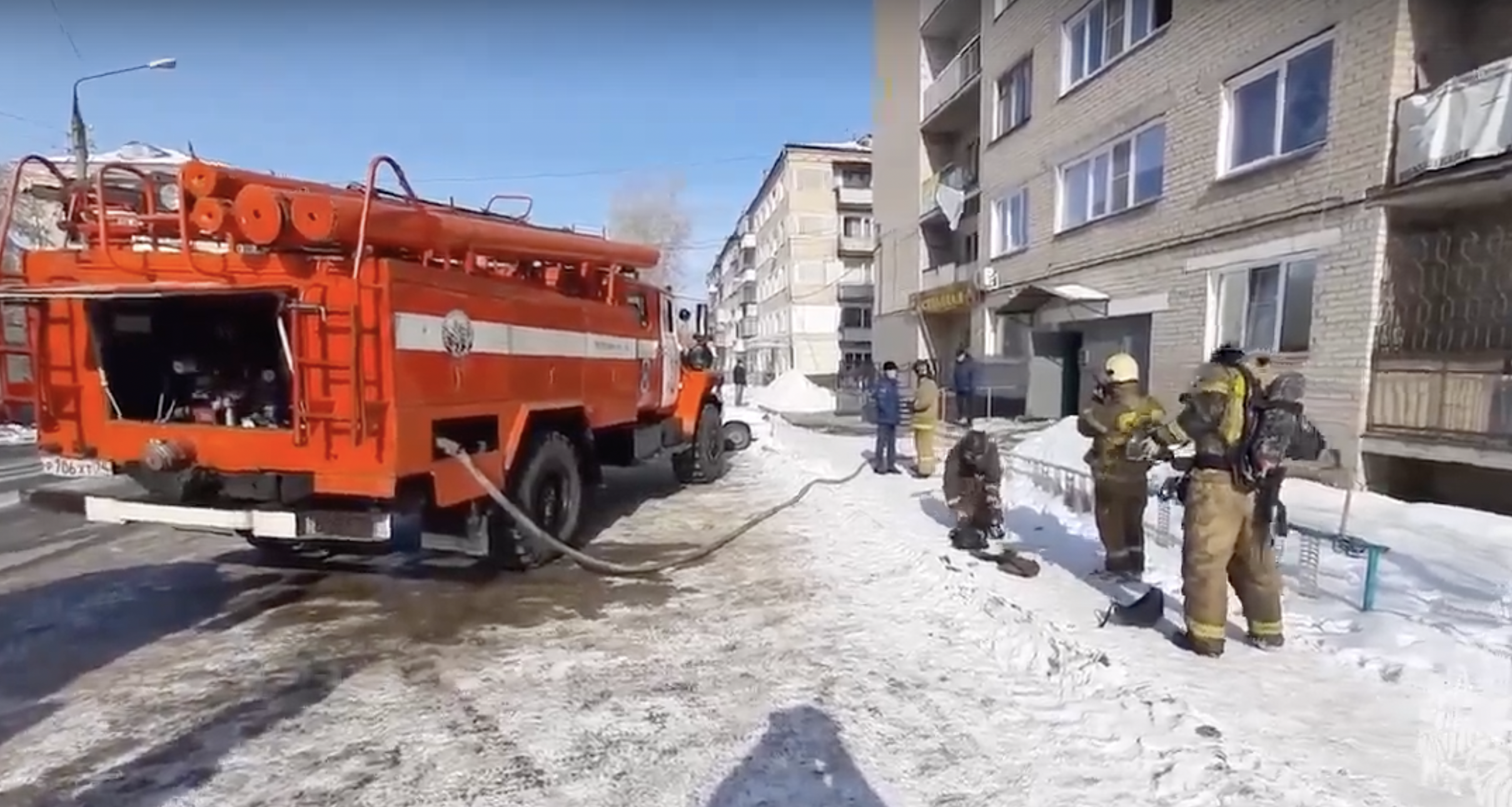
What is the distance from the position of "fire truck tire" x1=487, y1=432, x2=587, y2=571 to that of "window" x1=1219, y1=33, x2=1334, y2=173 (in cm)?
994

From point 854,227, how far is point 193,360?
46777 mm

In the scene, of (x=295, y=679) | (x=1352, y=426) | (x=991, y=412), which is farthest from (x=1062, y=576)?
(x=991, y=412)

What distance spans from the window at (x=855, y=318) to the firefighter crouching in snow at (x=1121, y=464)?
42835 millimetres

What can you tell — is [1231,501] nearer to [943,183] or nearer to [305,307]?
[305,307]

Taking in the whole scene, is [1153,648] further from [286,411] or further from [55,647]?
[55,647]

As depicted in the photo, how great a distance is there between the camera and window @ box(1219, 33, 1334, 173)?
32.6ft

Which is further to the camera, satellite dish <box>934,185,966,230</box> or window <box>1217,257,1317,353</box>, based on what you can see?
satellite dish <box>934,185,966,230</box>

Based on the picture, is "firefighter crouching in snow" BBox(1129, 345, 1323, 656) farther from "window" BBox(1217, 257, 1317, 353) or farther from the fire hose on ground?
"window" BBox(1217, 257, 1317, 353)

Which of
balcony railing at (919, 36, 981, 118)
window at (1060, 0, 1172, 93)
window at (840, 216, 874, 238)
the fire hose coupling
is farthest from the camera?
window at (840, 216, 874, 238)

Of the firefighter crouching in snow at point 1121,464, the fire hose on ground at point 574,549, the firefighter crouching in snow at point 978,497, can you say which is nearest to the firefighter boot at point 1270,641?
the firefighter crouching in snow at point 1121,464

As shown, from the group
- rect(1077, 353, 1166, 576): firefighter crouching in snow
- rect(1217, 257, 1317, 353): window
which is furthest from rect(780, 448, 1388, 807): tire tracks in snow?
rect(1217, 257, 1317, 353): window

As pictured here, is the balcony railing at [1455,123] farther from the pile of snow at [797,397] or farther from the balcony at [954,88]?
the pile of snow at [797,397]

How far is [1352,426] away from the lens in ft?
29.7

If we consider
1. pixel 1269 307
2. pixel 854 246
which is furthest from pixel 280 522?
pixel 854 246
